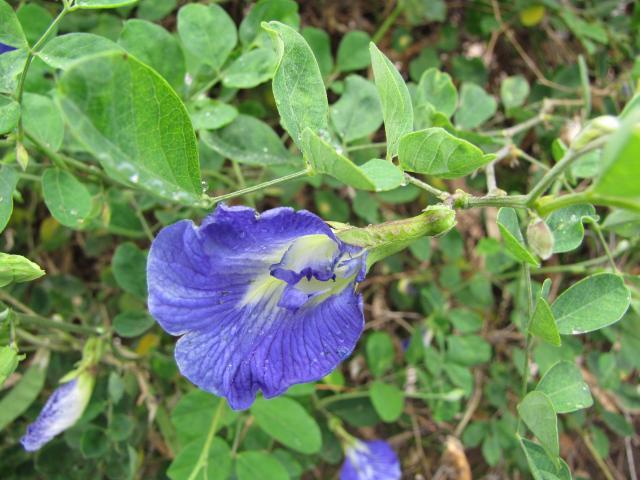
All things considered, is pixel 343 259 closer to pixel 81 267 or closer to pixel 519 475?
pixel 81 267

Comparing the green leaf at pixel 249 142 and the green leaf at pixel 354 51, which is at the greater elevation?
the green leaf at pixel 249 142

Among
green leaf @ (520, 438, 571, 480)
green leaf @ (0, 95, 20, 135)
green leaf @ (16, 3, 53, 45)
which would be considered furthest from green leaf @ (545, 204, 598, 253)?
green leaf @ (16, 3, 53, 45)

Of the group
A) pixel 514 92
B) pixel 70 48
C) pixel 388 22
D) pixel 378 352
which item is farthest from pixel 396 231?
pixel 388 22

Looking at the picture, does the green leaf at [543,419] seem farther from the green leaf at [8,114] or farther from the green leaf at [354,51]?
the green leaf at [354,51]

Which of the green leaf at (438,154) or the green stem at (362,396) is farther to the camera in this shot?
the green stem at (362,396)

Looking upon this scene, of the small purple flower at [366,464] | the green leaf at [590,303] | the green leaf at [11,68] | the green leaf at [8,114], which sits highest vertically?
the green leaf at [11,68]

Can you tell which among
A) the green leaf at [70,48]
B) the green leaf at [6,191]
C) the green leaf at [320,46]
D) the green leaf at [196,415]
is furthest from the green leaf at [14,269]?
the green leaf at [320,46]

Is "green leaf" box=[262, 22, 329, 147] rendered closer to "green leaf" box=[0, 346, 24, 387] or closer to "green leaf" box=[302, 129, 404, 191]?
"green leaf" box=[302, 129, 404, 191]
